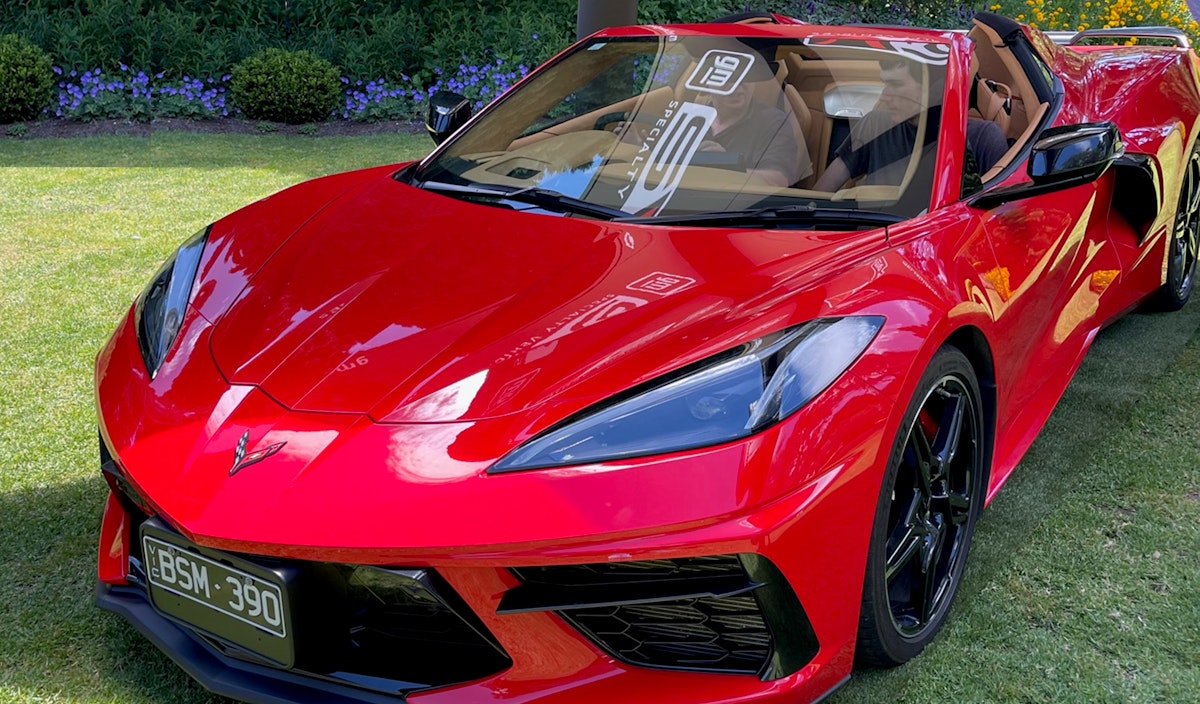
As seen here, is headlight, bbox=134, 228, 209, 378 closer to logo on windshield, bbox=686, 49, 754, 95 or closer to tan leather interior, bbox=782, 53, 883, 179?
logo on windshield, bbox=686, 49, 754, 95

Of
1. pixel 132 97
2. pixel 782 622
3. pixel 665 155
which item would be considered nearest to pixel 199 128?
pixel 132 97

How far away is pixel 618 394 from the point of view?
5.78 ft

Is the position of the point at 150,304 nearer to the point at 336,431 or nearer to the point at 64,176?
the point at 336,431

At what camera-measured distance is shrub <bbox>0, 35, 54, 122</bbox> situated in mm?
7551

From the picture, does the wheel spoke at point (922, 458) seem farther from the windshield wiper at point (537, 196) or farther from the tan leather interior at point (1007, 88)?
the tan leather interior at point (1007, 88)

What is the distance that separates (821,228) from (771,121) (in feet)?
1.70

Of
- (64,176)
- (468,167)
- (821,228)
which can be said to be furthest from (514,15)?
(821,228)

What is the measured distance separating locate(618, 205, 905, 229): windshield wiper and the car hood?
0.07 meters

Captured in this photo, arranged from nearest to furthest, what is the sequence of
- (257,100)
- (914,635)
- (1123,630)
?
(914,635) < (1123,630) < (257,100)

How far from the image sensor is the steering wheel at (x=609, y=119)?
2.86 m

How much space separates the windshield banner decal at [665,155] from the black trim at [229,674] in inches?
49.0

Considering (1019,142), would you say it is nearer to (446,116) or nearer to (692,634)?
(446,116)

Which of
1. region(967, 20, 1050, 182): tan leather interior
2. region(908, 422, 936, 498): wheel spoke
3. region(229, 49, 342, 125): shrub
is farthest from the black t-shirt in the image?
region(229, 49, 342, 125): shrub

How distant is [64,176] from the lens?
6.47 metres
